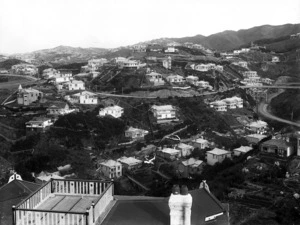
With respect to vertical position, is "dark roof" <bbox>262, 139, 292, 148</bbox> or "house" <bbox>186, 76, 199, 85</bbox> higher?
"house" <bbox>186, 76, 199, 85</bbox>

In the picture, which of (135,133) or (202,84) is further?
(202,84)

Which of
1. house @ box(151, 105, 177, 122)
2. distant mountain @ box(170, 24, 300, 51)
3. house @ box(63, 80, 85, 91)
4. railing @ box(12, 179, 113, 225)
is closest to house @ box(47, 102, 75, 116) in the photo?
house @ box(151, 105, 177, 122)

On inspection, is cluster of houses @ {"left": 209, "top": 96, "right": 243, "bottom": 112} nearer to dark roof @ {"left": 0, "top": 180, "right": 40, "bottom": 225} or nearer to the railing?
dark roof @ {"left": 0, "top": 180, "right": 40, "bottom": 225}

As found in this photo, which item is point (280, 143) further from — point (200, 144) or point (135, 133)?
point (135, 133)

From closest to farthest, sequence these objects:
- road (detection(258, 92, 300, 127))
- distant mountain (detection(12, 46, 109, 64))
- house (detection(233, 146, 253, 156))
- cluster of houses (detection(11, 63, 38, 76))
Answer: house (detection(233, 146, 253, 156))
road (detection(258, 92, 300, 127))
cluster of houses (detection(11, 63, 38, 76))
distant mountain (detection(12, 46, 109, 64))

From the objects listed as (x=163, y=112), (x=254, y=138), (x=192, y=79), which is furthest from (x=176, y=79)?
(x=254, y=138)

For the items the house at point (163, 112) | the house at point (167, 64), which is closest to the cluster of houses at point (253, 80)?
the house at point (167, 64)
